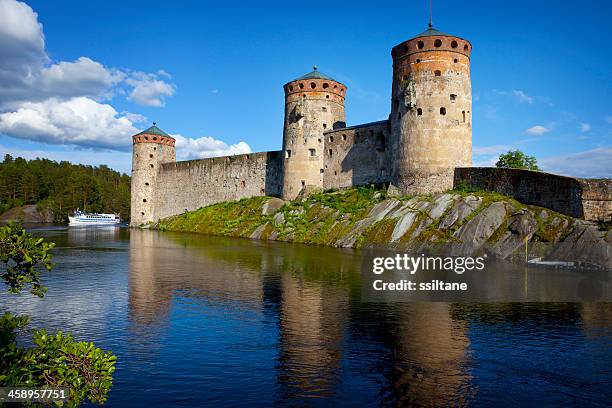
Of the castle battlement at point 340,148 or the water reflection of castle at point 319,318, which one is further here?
the castle battlement at point 340,148

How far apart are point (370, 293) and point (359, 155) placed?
113ft

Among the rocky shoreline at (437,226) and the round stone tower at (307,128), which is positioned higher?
the round stone tower at (307,128)

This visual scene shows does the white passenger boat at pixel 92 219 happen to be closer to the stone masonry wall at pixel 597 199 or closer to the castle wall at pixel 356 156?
the castle wall at pixel 356 156

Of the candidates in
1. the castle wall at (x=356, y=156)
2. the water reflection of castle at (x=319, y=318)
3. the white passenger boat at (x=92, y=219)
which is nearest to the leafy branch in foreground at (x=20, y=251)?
the water reflection of castle at (x=319, y=318)

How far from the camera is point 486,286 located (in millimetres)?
20812

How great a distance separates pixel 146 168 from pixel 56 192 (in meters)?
54.6

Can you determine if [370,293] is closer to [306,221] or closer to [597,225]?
[597,225]

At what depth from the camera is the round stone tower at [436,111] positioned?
141ft

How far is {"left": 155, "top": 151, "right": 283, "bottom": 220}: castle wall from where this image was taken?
210ft

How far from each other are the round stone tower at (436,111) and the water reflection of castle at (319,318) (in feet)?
57.1

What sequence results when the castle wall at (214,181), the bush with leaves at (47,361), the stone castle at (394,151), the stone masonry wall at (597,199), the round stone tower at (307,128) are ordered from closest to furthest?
the bush with leaves at (47,361)
the stone masonry wall at (597,199)
the stone castle at (394,151)
the round stone tower at (307,128)
the castle wall at (214,181)

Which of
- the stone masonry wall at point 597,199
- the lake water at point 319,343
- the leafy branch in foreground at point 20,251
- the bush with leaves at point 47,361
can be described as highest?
the stone masonry wall at point 597,199

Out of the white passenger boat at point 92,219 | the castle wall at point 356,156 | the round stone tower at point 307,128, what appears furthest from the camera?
the white passenger boat at point 92,219

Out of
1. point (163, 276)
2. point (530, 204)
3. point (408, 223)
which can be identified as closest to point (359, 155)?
point (408, 223)
